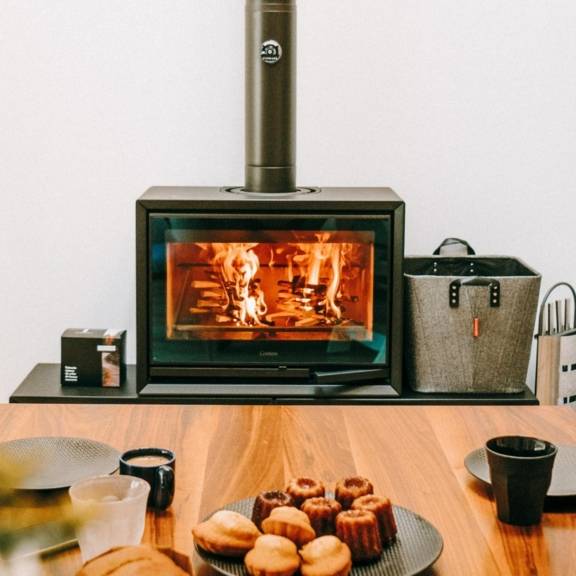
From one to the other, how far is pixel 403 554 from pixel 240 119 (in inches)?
94.9

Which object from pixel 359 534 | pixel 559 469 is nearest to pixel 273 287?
pixel 559 469

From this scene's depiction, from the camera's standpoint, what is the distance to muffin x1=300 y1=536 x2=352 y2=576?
3.59ft

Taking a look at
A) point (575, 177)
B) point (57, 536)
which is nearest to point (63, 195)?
point (575, 177)

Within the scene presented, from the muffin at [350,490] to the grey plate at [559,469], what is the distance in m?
0.22

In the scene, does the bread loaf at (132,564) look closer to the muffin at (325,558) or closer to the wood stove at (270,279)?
the muffin at (325,558)

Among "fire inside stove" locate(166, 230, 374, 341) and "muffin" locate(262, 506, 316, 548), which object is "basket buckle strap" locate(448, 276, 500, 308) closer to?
"fire inside stove" locate(166, 230, 374, 341)

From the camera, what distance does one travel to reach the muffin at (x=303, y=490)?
1242mm

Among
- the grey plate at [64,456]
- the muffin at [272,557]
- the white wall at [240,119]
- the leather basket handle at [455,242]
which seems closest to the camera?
the muffin at [272,557]

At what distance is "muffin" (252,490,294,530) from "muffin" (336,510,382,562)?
73 mm

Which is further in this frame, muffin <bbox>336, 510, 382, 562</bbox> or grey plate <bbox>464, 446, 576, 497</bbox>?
Answer: grey plate <bbox>464, 446, 576, 497</bbox>

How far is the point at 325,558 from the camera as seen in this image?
1.11 metres

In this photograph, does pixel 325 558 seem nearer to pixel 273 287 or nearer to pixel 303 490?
pixel 303 490

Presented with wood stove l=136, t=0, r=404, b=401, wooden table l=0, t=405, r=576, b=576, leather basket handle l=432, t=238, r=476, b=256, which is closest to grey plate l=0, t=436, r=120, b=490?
wooden table l=0, t=405, r=576, b=576

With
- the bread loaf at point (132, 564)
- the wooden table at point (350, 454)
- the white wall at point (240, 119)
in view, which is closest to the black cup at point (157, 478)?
the wooden table at point (350, 454)
